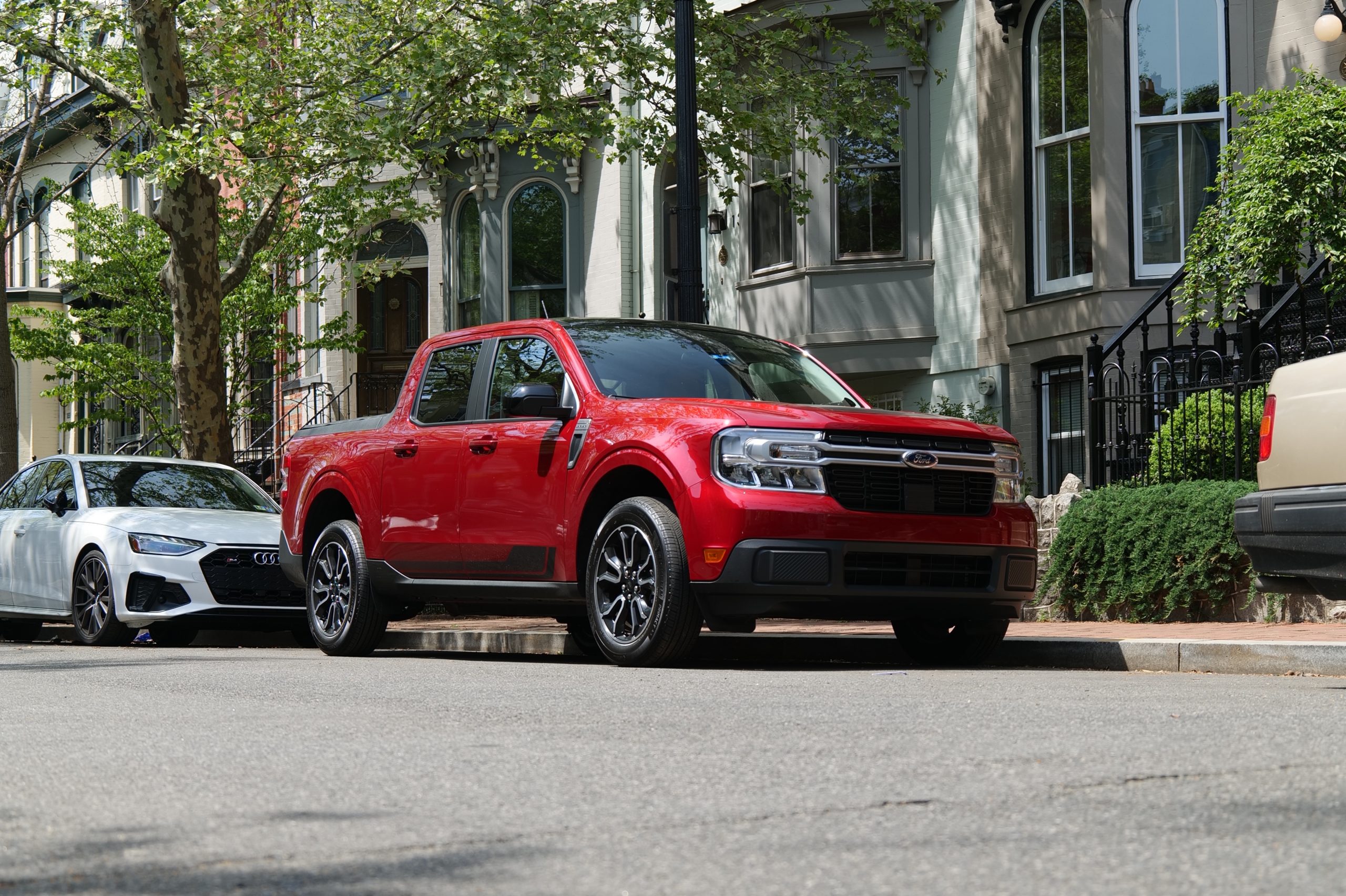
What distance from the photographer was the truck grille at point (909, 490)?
8609 millimetres

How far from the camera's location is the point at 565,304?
25.3 meters

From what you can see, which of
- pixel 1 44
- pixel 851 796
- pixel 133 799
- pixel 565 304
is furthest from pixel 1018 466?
pixel 565 304

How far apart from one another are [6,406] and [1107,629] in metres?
15.6

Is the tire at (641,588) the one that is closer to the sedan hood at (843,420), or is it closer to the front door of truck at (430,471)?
the sedan hood at (843,420)

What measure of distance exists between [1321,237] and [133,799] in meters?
10.2

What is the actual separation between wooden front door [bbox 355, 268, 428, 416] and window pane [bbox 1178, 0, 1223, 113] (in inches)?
546

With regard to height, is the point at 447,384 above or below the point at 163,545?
above

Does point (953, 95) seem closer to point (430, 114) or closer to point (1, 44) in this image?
point (430, 114)

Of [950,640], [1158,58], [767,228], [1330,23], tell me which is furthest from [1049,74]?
[950,640]

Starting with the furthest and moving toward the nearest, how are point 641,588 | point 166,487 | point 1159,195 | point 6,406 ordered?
1. point 6,406
2. point 1159,195
3. point 166,487
4. point 641,588

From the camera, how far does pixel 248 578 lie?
13031 mm

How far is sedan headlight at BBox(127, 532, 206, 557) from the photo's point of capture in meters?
13.0

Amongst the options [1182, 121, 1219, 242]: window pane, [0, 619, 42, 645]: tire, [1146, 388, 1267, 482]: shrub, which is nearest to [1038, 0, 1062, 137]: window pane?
[1182, 121, 1219, 242]: window pane

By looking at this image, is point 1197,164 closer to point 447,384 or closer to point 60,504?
point 447,384
